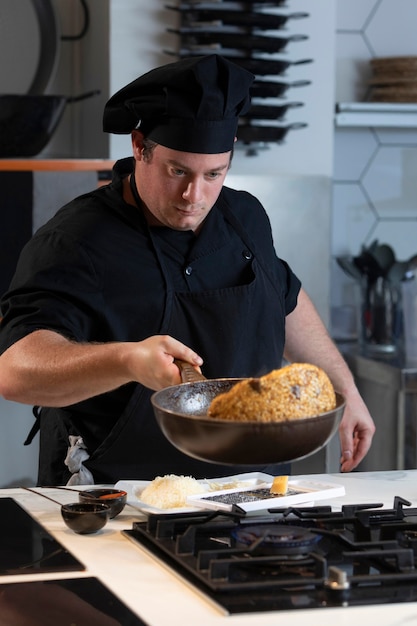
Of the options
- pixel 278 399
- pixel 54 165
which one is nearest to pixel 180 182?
pixel 278 399

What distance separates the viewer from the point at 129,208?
208cm

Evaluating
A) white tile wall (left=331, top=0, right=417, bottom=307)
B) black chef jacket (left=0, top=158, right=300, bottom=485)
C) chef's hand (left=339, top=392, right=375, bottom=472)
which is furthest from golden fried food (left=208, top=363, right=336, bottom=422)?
white tile wall (left=331, top=0, right=417, bottom=307)

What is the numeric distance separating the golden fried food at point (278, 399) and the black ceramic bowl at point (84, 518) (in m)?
0.24

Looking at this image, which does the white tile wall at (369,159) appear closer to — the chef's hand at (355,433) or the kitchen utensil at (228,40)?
the kitchen utensil at (228,40)

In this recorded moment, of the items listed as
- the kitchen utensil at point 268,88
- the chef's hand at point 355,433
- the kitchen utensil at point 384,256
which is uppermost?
the kitchen utensil at point 268,88

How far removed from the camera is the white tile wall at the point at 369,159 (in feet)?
11.4

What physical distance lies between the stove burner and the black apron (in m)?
0.51

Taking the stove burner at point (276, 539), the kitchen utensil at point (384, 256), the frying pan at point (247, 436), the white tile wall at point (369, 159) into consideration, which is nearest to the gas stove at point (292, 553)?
the stove burner at point (276, 539)

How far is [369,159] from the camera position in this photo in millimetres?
3543

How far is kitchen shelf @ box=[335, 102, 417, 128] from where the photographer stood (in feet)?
10.7

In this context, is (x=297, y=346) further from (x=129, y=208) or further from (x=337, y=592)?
(x=337, y=592)

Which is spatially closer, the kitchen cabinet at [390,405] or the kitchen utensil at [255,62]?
the kitchen utensil at [255,62]

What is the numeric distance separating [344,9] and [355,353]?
1.09 m

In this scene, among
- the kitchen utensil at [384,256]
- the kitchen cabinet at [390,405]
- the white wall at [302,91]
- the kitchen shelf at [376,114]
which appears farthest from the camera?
the kitchen utensil at [384,256]
